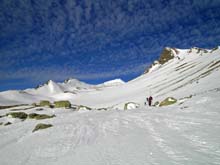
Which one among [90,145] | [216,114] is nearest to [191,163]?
[90,145]

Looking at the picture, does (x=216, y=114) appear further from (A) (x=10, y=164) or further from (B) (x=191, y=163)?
(A) (x=10, y=164)

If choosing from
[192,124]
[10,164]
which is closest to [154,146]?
[192,124]

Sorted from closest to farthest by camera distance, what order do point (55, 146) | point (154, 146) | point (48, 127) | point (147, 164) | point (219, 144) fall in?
1. point (147, 164)
2. point (219, 144)
3. point (154, 146)
4. point (55, 146)
5. point (48, 127)

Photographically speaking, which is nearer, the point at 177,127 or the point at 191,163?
the point at 191,163

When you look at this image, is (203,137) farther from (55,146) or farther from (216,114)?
(55,146)

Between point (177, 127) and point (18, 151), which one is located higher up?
point (177, 127)

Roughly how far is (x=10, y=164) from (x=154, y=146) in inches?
253

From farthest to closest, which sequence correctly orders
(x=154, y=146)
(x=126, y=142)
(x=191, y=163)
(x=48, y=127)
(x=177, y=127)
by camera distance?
(x=48, y=127), (x=177, y=127), (x=126, y=142), (x=154, y=146), (x=191, y=163)

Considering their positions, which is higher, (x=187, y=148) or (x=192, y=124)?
(x=192, y=124)

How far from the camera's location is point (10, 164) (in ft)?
33.0

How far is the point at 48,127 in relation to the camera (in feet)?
60.9

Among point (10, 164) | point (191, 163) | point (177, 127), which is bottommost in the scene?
point (10, 164)

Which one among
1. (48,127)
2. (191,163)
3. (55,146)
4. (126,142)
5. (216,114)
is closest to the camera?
(191,163)

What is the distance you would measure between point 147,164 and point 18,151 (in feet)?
26.1
